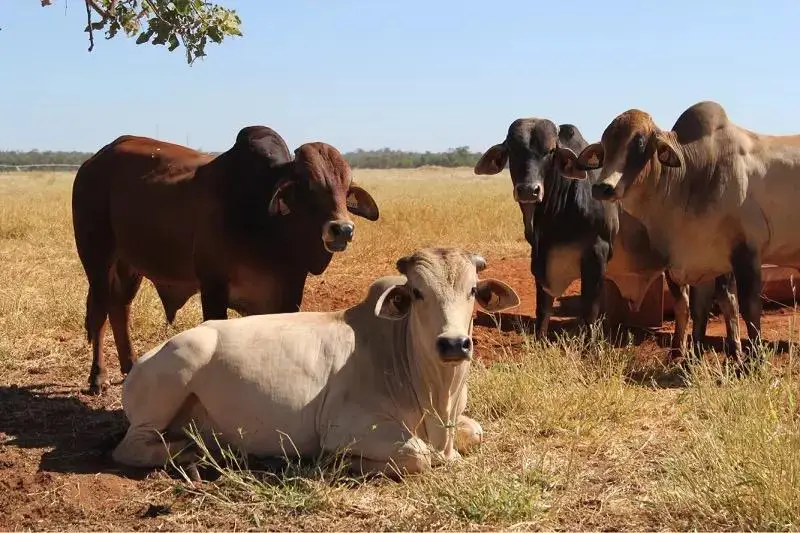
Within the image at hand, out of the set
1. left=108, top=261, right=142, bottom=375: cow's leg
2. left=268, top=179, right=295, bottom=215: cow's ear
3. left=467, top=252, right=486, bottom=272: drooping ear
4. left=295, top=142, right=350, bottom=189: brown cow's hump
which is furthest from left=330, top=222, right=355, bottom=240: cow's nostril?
left=108, top=261, right=142, bottom=375: cow's leg

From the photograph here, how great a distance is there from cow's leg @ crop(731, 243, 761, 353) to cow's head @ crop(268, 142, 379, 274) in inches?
119

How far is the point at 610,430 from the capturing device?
565 centimetres

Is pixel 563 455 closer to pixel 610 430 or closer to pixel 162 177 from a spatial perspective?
pixel 610 430

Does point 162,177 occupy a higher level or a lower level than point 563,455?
higher

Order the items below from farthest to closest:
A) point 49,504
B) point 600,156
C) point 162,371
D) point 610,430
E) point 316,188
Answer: point 600,156 < point 316,188 < point 610,430 < point 162,371 < point 49,504

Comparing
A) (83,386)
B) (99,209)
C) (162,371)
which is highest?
(99,209)

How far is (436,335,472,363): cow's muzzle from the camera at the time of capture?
4.62 meters

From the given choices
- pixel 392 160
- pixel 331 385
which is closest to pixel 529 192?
pixel 331 385

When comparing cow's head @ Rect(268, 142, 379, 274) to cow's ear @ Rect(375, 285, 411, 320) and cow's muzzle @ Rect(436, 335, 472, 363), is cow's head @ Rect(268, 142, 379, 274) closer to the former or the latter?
cow's ear @ Rect(375, 285, 411, 320)

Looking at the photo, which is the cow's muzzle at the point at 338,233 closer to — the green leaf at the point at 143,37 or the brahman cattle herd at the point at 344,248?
the brahman cattle herd at the point at 344,248

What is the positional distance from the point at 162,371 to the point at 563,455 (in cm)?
218

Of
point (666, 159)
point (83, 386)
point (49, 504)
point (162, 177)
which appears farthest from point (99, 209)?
point (666, 159)

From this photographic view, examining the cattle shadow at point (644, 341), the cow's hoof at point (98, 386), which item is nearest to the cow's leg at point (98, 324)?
the cow's hoof at point (98, 386)

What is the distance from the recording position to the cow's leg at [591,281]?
7.87m
